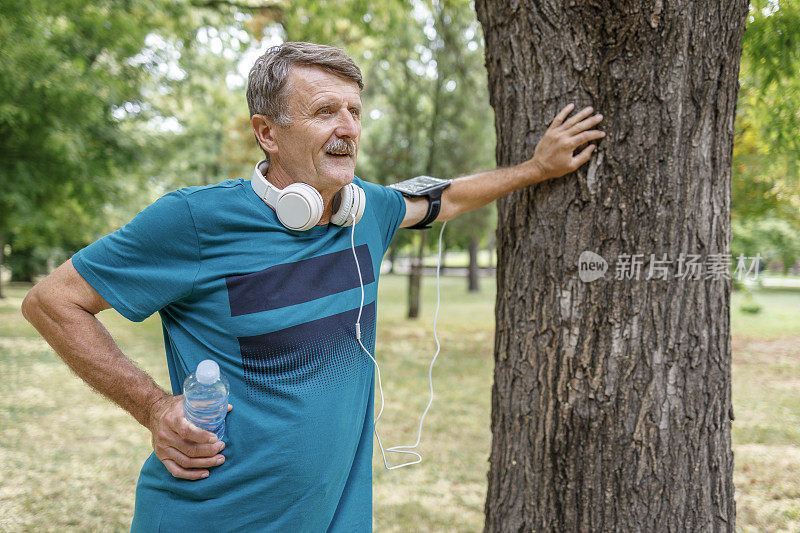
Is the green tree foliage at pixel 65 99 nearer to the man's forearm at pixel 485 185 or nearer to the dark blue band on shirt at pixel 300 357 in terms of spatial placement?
the man's forearm at pixel 485 185

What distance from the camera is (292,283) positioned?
1.77 m

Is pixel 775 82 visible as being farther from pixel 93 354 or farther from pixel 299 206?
pixel 93 354

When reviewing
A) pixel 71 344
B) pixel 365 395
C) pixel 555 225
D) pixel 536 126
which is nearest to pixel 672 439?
pixel 555 225

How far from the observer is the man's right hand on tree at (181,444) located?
5.36ft

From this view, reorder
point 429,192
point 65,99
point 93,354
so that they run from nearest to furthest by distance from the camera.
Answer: point 93,354 < point 429,192 < point 65,99

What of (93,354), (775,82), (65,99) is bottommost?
(93,354)

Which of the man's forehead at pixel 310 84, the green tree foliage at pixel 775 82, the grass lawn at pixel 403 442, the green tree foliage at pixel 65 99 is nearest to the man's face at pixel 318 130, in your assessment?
the man's forehead at pixel 310 84

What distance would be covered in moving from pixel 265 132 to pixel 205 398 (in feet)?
2.89

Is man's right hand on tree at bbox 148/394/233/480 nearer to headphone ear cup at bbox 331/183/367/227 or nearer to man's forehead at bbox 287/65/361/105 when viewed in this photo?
headphone ear cup at bbox 331/183/367/227

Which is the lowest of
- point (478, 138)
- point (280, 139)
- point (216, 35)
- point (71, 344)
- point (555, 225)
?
point (71, 344)

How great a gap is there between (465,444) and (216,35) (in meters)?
9.20

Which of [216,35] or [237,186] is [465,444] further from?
[216,35]

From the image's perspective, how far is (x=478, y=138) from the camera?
15.2 m

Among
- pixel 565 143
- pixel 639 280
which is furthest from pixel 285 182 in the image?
pixel 639 280
